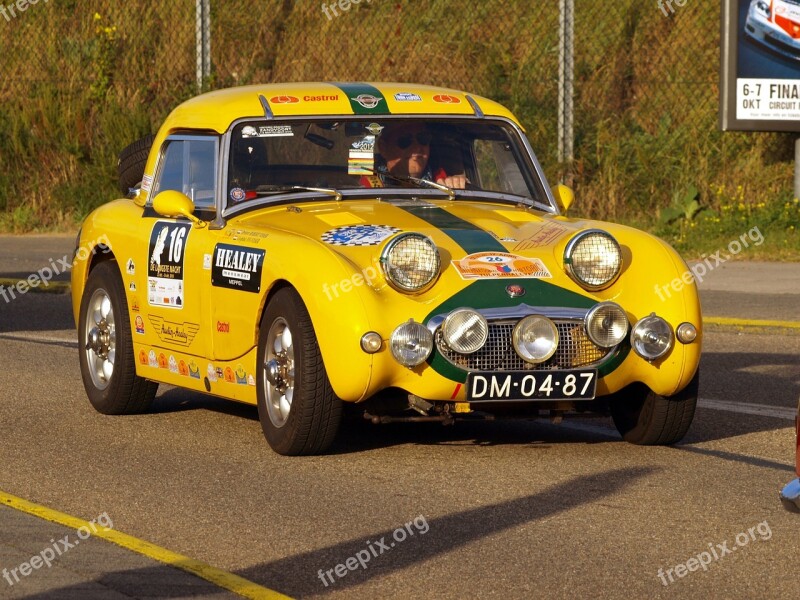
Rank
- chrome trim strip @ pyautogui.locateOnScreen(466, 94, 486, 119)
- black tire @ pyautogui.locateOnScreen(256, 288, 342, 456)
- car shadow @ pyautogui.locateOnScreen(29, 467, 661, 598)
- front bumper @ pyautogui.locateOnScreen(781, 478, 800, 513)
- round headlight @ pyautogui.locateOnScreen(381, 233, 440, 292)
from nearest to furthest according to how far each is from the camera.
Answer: front bumper @ pyautogui.locateOnScreen(781, 478, 800, 513), car shadow @ pyautogui.locateOnScreen(29, 467, 661, 598), round headlight @ pyautogui.locateOnScreen(381, 233, 440, 292), black tire @ pyautogui.locateOnScreen(256, 288, 342, 456), chrome trim strip @ pyautogui.locateOnScreen(466, 94, 486, 119)

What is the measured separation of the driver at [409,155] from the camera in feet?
28.9

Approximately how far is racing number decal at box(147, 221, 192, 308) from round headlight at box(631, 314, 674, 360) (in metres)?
2.41

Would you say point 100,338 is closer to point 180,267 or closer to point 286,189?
point 180,267

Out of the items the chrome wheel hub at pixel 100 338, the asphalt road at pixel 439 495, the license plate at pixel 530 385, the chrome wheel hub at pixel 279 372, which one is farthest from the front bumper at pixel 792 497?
the chrome wheel hub at pixel 100 338

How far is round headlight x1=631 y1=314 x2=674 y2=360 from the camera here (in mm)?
7555

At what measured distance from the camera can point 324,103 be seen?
8898mm

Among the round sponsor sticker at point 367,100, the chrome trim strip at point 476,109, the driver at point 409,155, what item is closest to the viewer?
the driver at point 409,155

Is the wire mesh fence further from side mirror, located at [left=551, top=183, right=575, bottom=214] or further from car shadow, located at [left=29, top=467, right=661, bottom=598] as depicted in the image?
car shadow, located at [left=29, top=467, right=661, bottom=598]

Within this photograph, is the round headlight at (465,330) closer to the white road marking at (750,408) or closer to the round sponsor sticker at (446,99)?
the round sponsor sticker at (446,99)

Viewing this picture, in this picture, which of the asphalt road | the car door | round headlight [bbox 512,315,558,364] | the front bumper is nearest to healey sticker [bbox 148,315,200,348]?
the car door

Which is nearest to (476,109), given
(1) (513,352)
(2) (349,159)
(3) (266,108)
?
(2) (349,159)

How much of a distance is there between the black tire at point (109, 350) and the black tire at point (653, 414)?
8.64ft

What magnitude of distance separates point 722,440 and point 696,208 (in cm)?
1020

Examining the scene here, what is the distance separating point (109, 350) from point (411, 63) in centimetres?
1261
